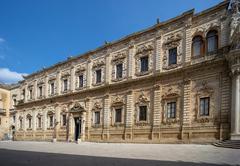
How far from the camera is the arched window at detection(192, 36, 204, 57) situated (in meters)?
21.3

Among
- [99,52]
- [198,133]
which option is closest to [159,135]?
[198,133]

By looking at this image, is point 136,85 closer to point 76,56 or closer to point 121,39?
point 121,39

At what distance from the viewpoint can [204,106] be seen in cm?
2033

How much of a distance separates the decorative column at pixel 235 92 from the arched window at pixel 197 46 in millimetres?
3168

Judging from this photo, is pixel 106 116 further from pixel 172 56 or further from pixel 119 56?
pixel 172 56

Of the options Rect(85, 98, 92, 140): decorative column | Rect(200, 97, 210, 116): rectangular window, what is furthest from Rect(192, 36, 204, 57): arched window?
Rect(85, 98, 92, 140): decorative column

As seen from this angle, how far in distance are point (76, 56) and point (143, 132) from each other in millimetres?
14135

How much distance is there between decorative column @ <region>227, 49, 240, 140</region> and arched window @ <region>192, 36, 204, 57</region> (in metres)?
3.17

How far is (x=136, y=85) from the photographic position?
2547 cm

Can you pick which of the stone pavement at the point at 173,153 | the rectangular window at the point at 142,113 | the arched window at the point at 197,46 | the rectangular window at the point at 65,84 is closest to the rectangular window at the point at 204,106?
the stone pavement at the point at 173,153

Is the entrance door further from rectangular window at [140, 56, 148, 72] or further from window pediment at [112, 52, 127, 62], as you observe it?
rectangular window at [140, 56, 148, 72]

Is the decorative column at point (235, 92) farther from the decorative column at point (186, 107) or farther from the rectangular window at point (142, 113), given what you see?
the rectangular window at point (142, 113)

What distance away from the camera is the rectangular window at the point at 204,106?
20.1 m

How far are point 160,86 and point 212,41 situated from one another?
571 cm
